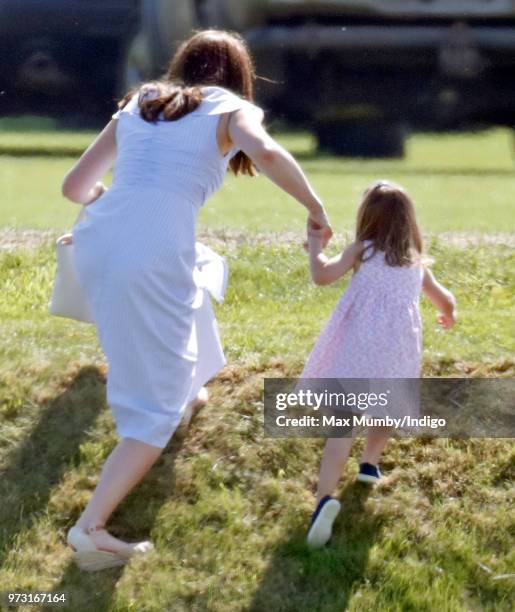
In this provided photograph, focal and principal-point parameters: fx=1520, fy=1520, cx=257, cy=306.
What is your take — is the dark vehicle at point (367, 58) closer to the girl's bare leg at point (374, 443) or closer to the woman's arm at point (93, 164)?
the girl's bare leg at point (374, 443)

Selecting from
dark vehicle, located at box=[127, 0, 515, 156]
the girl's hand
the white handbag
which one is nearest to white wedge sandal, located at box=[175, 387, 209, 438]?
the white handbag

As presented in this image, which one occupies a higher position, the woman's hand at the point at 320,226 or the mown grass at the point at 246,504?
the woman's hand at the point at 320,226

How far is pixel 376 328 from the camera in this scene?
17.0ft

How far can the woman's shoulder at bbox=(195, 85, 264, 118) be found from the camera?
4926mm

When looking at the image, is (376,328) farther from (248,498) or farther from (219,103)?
(219,103)

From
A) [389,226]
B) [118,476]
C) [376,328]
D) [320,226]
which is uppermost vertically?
[320,226]

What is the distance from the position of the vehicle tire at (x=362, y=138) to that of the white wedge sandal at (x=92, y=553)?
19.0 meters

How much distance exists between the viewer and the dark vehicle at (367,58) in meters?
25.8

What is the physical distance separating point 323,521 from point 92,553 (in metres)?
0.78

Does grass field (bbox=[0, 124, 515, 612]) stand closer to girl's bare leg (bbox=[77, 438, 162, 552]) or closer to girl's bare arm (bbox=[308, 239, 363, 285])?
girl's bare leg (bbox=[77, 438, 162, 552])

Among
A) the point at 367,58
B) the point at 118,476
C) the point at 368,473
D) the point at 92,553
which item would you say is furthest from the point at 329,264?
the point at 367,58

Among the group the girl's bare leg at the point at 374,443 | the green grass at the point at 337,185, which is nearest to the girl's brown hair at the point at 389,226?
the girl's bare leg at the point at 374,443

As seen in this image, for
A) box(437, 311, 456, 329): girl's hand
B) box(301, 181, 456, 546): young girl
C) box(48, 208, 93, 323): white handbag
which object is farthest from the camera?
box(48, 208, 93, 323): white handbag

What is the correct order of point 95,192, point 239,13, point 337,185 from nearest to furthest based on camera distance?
1. point 95,192
2. point 337,185
3. point 239,13
